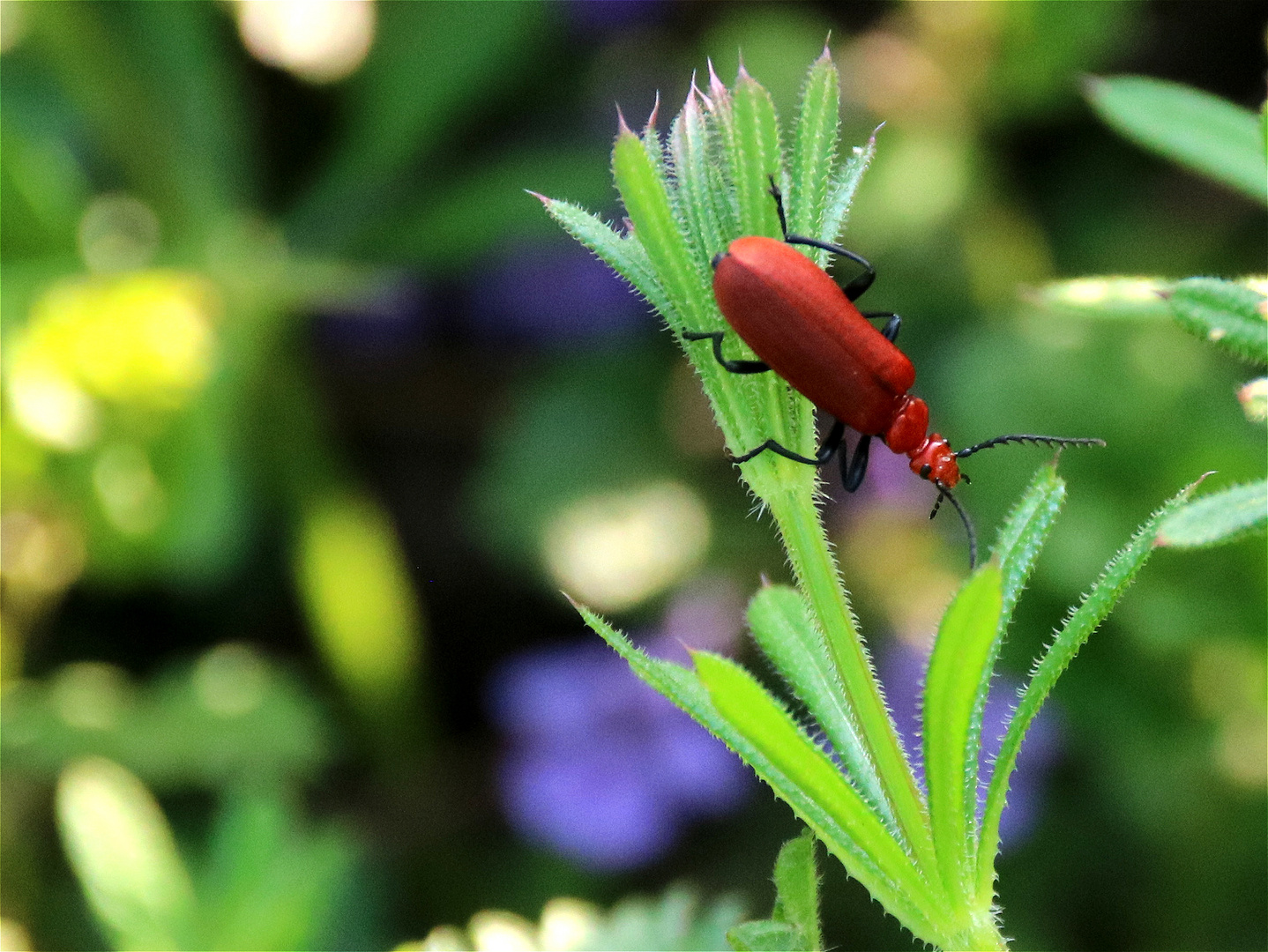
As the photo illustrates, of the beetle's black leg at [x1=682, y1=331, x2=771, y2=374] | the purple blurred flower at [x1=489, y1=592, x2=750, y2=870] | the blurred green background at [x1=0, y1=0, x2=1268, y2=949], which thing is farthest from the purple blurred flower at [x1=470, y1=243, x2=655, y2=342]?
the beetle's black leg at [x1=682, y1=331, x2=771, y2=374]

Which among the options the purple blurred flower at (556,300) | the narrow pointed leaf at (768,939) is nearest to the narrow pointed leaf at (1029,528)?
the narrow pointed leaf at (768,939)

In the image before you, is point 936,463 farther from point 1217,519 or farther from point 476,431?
point 476,431

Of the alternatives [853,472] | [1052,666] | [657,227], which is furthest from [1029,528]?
[853,472]

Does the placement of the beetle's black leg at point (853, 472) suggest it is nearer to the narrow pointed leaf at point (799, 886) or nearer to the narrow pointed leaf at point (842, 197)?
the narrow pointed leaf at point (842, 197)

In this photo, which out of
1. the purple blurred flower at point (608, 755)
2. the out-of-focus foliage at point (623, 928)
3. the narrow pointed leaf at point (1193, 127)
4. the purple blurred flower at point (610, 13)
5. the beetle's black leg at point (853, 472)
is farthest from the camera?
the purple blurred flower at point (610, 13)

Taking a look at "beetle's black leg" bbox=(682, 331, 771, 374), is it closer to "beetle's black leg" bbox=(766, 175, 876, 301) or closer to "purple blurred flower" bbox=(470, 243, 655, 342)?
"beetle's black leg" bbox=(766, 175, 876, 301)

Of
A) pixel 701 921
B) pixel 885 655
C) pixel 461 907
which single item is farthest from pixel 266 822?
pixel 885 655
